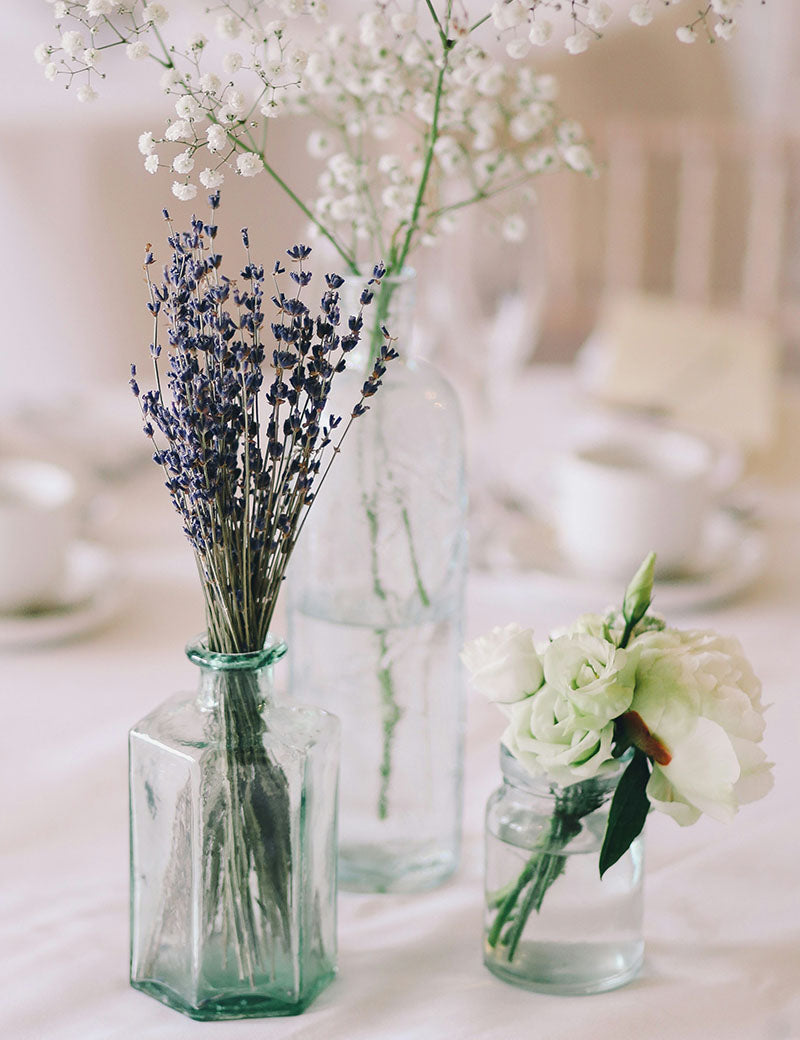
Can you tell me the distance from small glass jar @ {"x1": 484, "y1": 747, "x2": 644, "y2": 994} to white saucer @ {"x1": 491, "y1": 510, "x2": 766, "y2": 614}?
39cm

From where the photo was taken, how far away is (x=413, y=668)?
25.7 inches

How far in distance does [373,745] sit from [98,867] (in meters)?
0.16

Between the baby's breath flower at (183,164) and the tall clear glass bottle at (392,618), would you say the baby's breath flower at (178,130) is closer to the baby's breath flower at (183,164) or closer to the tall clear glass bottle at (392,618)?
the baby's breath flower at (183,164)

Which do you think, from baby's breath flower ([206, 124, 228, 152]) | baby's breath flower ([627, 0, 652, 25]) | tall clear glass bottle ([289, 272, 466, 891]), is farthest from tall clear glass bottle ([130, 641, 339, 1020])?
baby's breath flower ([627, 0, 652, 25])

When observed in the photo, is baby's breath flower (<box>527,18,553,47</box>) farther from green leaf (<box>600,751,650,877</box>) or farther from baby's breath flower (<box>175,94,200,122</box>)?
green leaf (<box>600,751,650,877</box>)

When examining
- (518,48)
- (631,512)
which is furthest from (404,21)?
(631,512)

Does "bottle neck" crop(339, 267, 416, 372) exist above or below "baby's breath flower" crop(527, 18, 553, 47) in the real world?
below

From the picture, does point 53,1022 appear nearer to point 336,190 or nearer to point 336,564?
point 336,564

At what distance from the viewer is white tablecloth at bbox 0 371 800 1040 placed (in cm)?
54

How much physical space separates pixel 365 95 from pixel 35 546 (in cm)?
44

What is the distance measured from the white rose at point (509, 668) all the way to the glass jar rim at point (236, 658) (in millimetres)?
86

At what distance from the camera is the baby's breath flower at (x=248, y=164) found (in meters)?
0.50

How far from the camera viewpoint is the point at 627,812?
52 cm

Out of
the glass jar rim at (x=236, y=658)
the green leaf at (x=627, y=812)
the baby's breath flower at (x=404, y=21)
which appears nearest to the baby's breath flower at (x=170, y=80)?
the baby's breath flower at (x=404, y=21)
